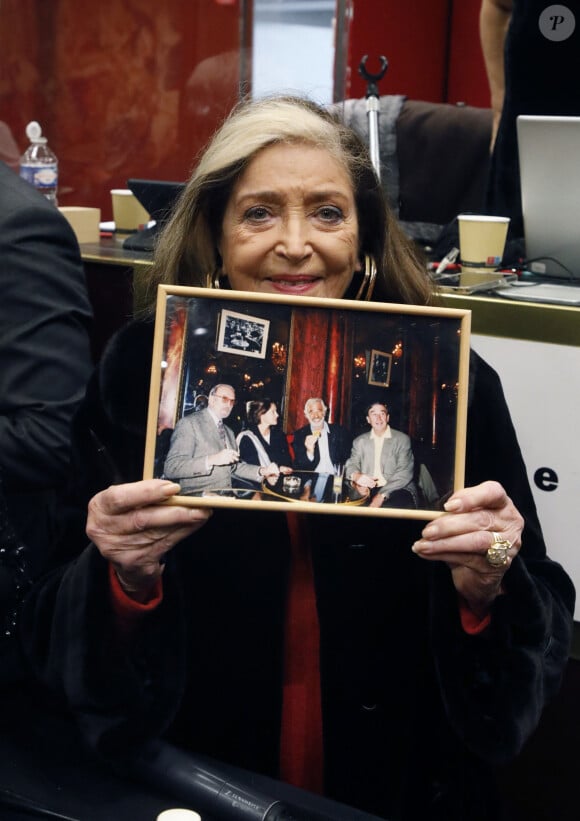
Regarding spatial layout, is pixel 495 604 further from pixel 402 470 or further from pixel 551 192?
pixel 551 192

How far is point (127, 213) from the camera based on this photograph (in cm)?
311

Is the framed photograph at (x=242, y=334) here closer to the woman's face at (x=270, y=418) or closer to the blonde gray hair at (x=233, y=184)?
the woman's face at (x=270, y=418)

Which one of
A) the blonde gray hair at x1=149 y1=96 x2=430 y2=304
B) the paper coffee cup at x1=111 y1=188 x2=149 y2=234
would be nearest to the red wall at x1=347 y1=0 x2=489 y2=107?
the paper coffee cup at x1=111 y1=188 x2=149 y2=234

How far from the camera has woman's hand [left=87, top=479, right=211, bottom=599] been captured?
0.95m

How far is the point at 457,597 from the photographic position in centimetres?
112

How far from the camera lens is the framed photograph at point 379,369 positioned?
3.25 ft

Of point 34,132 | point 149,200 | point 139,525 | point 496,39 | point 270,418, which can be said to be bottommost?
point 139,525

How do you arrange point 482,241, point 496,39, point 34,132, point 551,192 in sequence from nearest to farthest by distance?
point 551,192, point 482,241, point 496,39, point 34,132

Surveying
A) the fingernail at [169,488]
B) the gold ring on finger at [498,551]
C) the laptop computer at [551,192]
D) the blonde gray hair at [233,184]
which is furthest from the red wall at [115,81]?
the gold ring on finger at [498,551]

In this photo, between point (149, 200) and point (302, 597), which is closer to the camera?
point (302, 597)

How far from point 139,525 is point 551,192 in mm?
1300

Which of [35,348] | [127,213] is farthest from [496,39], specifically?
[35,348]

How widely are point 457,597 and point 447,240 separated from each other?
1576 mm

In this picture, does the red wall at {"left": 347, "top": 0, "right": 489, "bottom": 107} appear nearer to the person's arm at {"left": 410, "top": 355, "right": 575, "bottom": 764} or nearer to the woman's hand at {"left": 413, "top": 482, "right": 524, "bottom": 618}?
the person's arm at {"left": 410, "top": 355, "right": 575, "bottom": 764}
